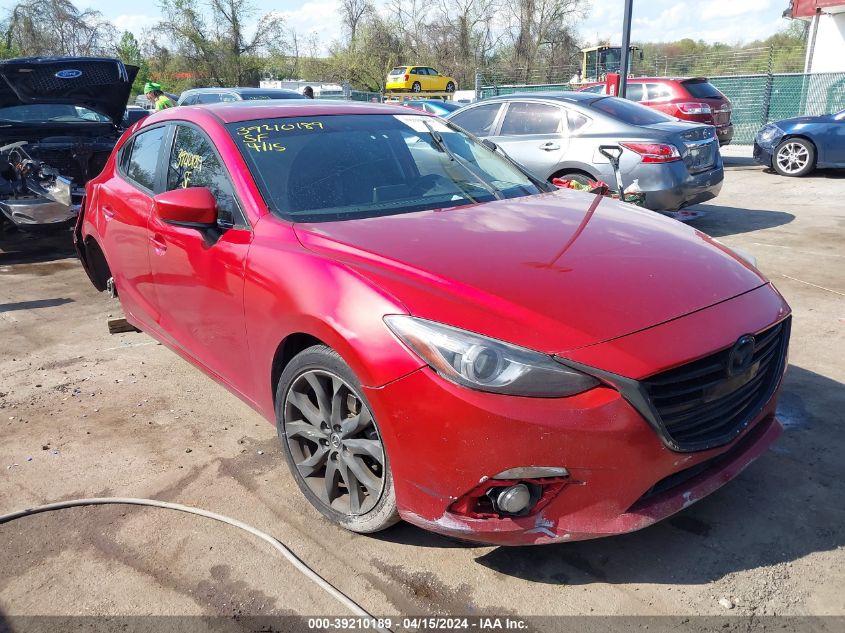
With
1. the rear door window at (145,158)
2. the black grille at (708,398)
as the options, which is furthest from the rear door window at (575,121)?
the black grille at (708,398)

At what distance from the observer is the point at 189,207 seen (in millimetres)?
3111

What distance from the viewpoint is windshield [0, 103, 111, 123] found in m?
8.38

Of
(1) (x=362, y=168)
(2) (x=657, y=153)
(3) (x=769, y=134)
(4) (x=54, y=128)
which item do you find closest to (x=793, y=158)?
(3) (x=769, y=134)

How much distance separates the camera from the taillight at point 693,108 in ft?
44.4

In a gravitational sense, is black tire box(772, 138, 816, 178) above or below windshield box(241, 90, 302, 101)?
below

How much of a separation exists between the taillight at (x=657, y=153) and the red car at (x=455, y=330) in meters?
4.04

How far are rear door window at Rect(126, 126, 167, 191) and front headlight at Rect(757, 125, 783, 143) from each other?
38.1 feet

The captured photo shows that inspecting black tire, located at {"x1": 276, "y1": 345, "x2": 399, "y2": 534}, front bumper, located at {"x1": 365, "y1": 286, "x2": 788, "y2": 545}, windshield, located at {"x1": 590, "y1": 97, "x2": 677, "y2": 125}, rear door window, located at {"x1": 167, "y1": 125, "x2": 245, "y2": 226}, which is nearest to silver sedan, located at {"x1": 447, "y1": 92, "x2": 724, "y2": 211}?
windshield, located at {"x1": 590, "y1": 97, "x2": 677, "y2": 125}

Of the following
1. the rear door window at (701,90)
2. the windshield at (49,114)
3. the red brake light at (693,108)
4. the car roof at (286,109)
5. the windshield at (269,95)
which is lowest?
the windshield at (49,114)

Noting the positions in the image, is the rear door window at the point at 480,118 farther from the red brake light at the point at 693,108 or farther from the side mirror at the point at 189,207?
the red brake light at the point at 693,108

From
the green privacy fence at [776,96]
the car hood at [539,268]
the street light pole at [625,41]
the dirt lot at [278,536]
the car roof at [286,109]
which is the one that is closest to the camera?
the car hood at [539,268]

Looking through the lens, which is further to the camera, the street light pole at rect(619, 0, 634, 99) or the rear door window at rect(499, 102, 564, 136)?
the street light pole at rect(619, 0, 634, 99)

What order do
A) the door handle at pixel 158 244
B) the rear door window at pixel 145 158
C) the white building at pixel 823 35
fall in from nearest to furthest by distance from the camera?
the door handle at pixel 158 244 → the rear door window at pixel 145 158 → the white building at pixel 823 35

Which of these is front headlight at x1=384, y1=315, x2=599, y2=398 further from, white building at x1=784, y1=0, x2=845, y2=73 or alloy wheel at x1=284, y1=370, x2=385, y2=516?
white building at x1=784, y1=0, x2=845, y2=73
